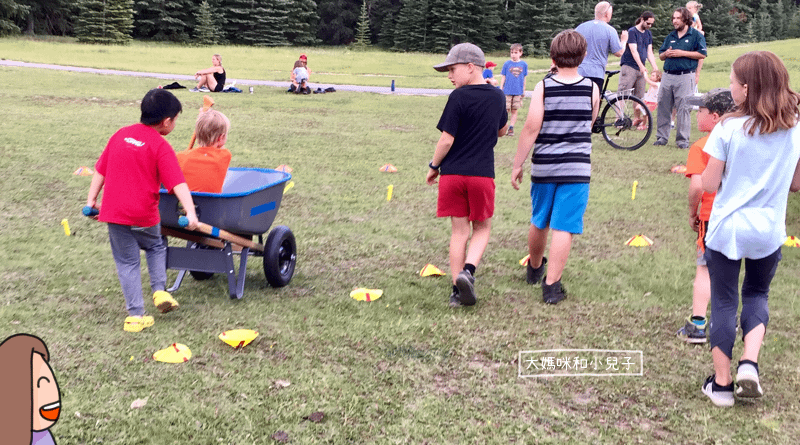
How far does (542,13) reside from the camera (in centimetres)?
5978

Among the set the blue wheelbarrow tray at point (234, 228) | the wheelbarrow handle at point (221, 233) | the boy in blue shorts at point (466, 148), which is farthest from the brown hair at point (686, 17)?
the wheelbarrow handle at point (221, 233)

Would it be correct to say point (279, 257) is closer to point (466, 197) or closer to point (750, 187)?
point (466, 197)

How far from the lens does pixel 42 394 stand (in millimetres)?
2432

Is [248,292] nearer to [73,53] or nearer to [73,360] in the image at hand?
[73,360]

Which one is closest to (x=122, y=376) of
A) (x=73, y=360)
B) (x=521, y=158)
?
(x=73, y=360)

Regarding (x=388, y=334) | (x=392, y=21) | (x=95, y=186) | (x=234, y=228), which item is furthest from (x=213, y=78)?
(x=392, y=21)

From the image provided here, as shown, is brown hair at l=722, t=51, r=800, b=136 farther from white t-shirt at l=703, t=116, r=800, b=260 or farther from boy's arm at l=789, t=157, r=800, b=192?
boy's arm at l=789, t=157, r=800, b=192

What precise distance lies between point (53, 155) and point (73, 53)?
30913 millimetres

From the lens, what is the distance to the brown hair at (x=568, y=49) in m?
4.66

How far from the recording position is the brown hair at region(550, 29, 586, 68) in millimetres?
4656

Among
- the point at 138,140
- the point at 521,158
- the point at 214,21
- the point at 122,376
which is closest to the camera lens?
the point at 122,376

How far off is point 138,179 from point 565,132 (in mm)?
2745

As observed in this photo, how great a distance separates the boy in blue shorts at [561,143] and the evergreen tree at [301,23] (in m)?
60.2

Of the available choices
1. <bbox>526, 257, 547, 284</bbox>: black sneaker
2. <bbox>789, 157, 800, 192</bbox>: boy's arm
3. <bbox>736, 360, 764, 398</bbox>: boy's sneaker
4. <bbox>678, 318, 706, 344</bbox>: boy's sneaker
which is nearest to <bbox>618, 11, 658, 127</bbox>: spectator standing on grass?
<bbox>526, 257, 547, 284</bbox>: black sneaker
